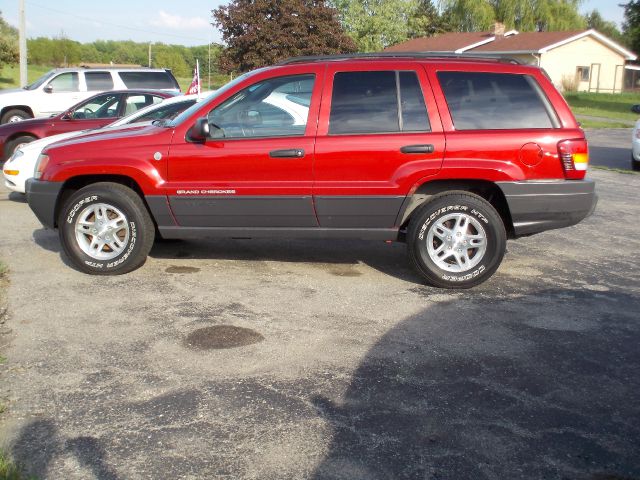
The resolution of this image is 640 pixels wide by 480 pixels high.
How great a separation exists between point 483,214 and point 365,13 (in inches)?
2198

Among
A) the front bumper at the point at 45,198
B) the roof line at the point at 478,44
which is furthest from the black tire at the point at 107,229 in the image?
the roof line at the point at 478,44

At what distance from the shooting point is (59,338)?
4.94m

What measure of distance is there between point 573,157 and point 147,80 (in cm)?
1423

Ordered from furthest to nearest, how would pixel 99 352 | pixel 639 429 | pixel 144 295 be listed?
pixel 144 295, pixel 99 352, pixel 639 429

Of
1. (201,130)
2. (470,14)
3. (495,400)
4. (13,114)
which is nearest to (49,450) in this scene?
(495,400)

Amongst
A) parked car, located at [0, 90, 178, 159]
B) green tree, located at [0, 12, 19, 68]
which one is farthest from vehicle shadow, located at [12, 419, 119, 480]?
green tree, located at [0, 12, 19, 68]

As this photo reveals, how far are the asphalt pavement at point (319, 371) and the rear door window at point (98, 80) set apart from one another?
1207cm

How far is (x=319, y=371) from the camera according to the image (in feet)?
14.5

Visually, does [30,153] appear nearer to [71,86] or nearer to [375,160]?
[375,160]

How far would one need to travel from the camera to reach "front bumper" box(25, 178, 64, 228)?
6.54 meters

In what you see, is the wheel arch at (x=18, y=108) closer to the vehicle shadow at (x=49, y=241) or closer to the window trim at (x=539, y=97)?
the vehicle shadow at (x=49, y=241)

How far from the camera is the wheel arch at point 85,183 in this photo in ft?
21.5

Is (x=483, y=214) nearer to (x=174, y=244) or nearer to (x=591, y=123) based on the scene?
(x=174, y=244)

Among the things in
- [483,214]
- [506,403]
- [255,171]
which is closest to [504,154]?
[483,214]
